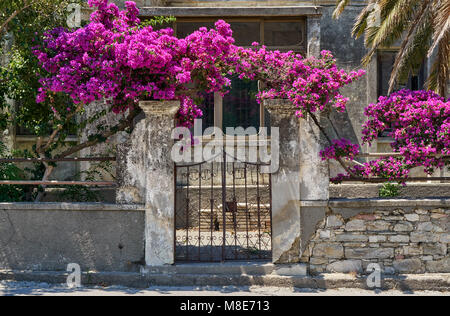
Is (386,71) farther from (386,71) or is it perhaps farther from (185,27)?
(185,27)

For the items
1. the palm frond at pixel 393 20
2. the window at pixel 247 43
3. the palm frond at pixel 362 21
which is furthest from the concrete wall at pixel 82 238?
the palm frond at pixel 362 21

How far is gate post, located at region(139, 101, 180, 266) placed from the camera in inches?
287

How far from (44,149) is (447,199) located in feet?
20.3

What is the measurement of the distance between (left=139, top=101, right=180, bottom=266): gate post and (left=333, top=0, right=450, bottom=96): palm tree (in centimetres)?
481

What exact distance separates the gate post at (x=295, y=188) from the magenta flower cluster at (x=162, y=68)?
1.14 ft

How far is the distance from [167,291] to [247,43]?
6736 mm

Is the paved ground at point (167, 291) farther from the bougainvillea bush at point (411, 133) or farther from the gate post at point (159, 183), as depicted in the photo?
the bougainvillea bush at point (411, 133)

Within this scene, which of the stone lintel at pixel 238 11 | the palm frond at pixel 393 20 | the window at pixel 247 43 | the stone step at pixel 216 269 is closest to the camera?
the stone step at pixel 216 269

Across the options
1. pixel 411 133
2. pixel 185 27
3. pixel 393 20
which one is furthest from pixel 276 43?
pixel 411 133

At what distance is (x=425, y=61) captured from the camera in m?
13.1

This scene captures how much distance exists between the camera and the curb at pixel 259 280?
7.18 meters

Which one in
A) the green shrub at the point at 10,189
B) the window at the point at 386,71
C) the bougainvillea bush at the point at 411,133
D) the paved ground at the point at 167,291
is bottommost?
the paved ground at the point at 167,291

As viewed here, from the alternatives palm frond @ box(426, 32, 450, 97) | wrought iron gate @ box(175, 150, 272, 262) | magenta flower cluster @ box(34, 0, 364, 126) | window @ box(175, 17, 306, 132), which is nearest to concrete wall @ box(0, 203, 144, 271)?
wrought iron gate @ box(175, 150, 272, 262)

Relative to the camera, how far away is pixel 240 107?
11.9 meters
